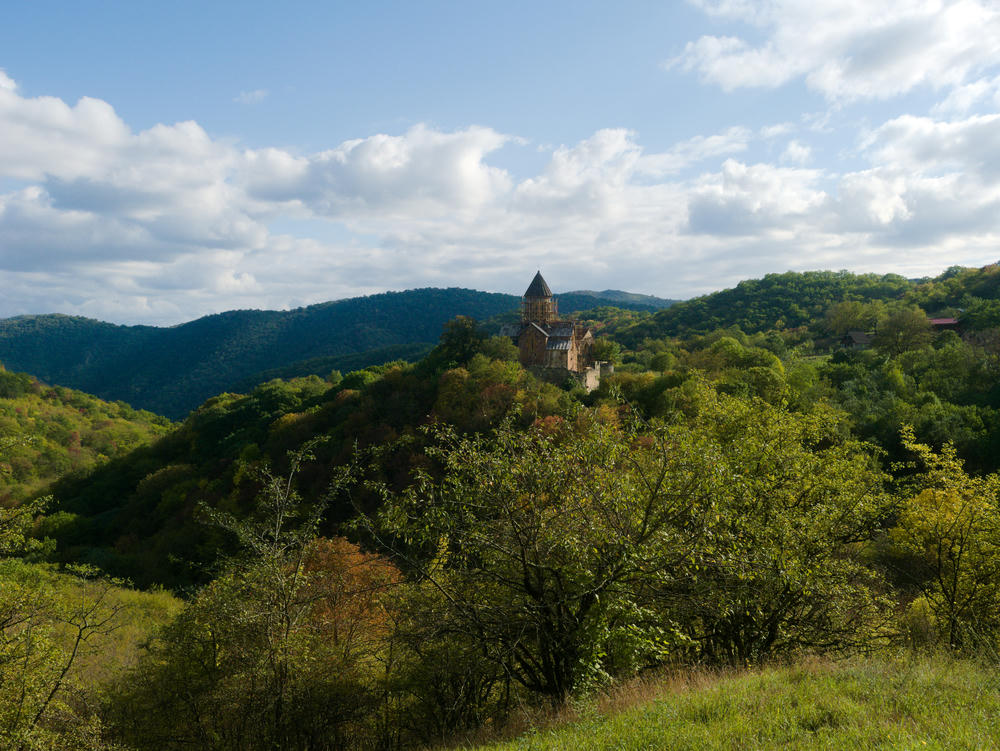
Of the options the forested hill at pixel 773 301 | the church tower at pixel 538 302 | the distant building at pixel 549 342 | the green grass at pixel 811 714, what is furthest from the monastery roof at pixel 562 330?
A: the forested hill at pixel 773 301

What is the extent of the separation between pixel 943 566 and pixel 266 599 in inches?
601

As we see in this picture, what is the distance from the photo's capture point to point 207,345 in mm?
167375

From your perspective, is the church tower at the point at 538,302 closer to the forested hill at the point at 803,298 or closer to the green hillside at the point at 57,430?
the forested hill at the point at 803,298

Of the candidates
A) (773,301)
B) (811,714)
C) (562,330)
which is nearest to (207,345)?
(562,330)

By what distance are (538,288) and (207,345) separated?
151 m

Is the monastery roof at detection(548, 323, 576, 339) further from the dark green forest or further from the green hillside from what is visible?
the green hillside

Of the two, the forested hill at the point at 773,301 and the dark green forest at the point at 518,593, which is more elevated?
the forested hill at the point at 773,301

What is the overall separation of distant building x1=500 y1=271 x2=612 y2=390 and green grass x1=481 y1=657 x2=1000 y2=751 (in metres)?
36.7

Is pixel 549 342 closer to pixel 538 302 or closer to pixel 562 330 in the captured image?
pixel 562 330

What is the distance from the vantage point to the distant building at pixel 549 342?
44.7 metres

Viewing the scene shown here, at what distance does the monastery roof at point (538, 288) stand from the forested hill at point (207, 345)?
257ft

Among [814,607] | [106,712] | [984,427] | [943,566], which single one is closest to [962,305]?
[984,427]

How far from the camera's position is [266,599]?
907 centimetres

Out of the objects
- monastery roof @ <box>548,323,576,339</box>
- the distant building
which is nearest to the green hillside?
the distant building
